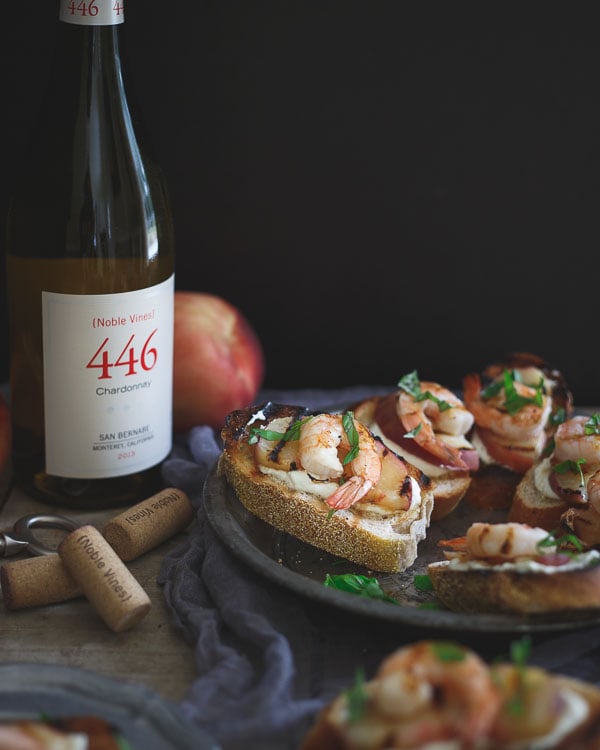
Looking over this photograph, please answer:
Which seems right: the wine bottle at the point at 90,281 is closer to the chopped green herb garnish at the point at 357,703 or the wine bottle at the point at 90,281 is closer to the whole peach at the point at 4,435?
the whole peach at the point at 4,435

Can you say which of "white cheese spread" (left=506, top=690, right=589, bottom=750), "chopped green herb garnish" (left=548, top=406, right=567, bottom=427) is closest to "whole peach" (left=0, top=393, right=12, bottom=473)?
"chopped green herb garnish" (left=548, top=406, right=567, bottom=427)

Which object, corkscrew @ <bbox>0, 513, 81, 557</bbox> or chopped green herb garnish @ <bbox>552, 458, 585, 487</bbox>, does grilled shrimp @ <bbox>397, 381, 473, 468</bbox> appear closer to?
chopped green herb garnish @ <bbox>552, 458, 585, 487</bbox>

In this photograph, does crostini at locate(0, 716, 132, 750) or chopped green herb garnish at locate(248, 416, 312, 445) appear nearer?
crostini at locate(0, 716, 132, 750)

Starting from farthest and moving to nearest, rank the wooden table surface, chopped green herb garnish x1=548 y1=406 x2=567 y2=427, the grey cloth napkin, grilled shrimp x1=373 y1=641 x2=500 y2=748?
chopped green herb garnish x1=548 y1=406 x2=567 y2=427 → the wooden table surface → the grey cloth napkin → grilled shrimp x1=373 y1=641 x2=500 y2=748

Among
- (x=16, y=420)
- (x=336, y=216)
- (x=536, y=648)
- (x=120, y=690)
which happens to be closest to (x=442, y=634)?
(x=536, y=648)

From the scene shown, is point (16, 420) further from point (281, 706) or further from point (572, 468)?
point (572, 468)

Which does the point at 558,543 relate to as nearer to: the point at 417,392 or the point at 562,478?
the point at 562,478
